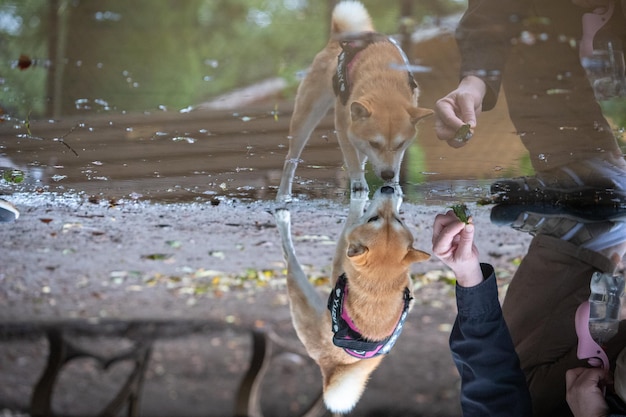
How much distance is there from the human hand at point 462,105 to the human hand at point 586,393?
0.60 m

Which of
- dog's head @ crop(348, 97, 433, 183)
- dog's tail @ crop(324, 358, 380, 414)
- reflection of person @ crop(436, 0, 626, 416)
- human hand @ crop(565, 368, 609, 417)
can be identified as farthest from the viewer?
dog's tail @ crop(324, 358, 380, 414)

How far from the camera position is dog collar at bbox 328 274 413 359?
165 centimetres

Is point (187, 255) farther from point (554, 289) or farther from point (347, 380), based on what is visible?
point (554, 289)

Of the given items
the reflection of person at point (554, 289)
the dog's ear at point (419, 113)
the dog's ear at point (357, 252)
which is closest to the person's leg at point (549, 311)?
the reflection of person at point (554, 289)

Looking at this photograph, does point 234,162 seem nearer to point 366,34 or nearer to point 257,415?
point 366,34

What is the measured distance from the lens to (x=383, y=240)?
5.28 feet

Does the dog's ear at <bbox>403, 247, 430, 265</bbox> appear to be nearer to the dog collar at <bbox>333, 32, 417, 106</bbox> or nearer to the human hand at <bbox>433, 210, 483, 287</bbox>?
the human hand at <bbox>433, 210, 483, 287</bbox>

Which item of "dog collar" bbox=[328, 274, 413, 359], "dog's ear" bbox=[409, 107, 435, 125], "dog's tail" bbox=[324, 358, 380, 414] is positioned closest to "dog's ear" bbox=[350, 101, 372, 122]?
"dog's ear" bbox=[409, 107, 435, 125]

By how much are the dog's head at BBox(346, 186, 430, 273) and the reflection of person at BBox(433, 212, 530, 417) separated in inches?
8.8

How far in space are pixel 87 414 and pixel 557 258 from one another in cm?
229

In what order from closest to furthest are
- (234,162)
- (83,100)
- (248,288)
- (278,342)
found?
(83,100)
(234,162)
(248,288)
(278,342)

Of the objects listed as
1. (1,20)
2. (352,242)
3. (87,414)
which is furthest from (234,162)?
(87,414)

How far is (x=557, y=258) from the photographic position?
1.64 meters

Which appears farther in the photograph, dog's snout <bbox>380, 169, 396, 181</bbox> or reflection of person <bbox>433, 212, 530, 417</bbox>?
dog's snout <bbox>380, 169, 396, 181</bbox>
